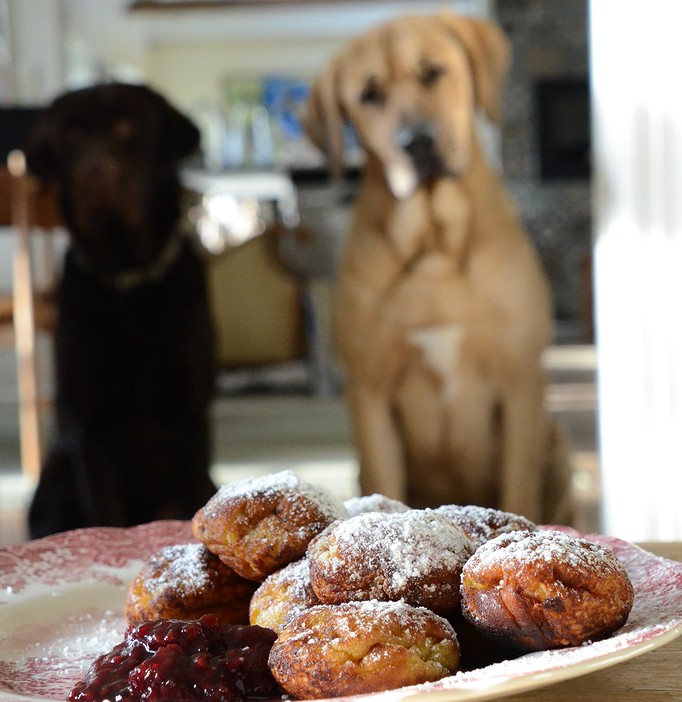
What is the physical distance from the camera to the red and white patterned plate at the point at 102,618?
0.38 m

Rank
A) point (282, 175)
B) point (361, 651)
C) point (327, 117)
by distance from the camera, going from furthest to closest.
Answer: point (282, 175), point (327, 117), point (361, 651)

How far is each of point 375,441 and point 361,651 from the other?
1392 mm

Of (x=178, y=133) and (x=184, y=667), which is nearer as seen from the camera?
(x=184, y=667)

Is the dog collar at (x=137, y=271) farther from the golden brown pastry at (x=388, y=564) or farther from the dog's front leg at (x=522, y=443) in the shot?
the golden brown pastry at (x=388, y=564)

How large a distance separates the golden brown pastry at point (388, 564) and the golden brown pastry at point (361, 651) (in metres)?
0.02

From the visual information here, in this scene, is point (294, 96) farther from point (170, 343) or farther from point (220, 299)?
point (170, 343)

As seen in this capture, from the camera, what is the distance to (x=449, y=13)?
70.9 inches

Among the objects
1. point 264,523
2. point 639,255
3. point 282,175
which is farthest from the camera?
point 282,175

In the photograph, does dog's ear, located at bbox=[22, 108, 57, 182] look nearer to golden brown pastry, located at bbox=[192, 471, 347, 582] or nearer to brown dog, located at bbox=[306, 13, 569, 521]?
brown dog, located at bbox=[306, 13, 569, 521]

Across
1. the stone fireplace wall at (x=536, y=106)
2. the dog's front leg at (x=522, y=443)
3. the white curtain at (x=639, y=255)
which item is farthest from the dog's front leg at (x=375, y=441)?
the stone fireplace wall at (x=536, y=106)

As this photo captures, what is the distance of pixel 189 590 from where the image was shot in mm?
547

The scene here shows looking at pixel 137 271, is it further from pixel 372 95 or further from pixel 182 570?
pixel 182 570

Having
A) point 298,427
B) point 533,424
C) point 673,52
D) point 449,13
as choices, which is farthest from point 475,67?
point 298,427

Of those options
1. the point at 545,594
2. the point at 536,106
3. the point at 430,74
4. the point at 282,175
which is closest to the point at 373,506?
the point at 545,594
